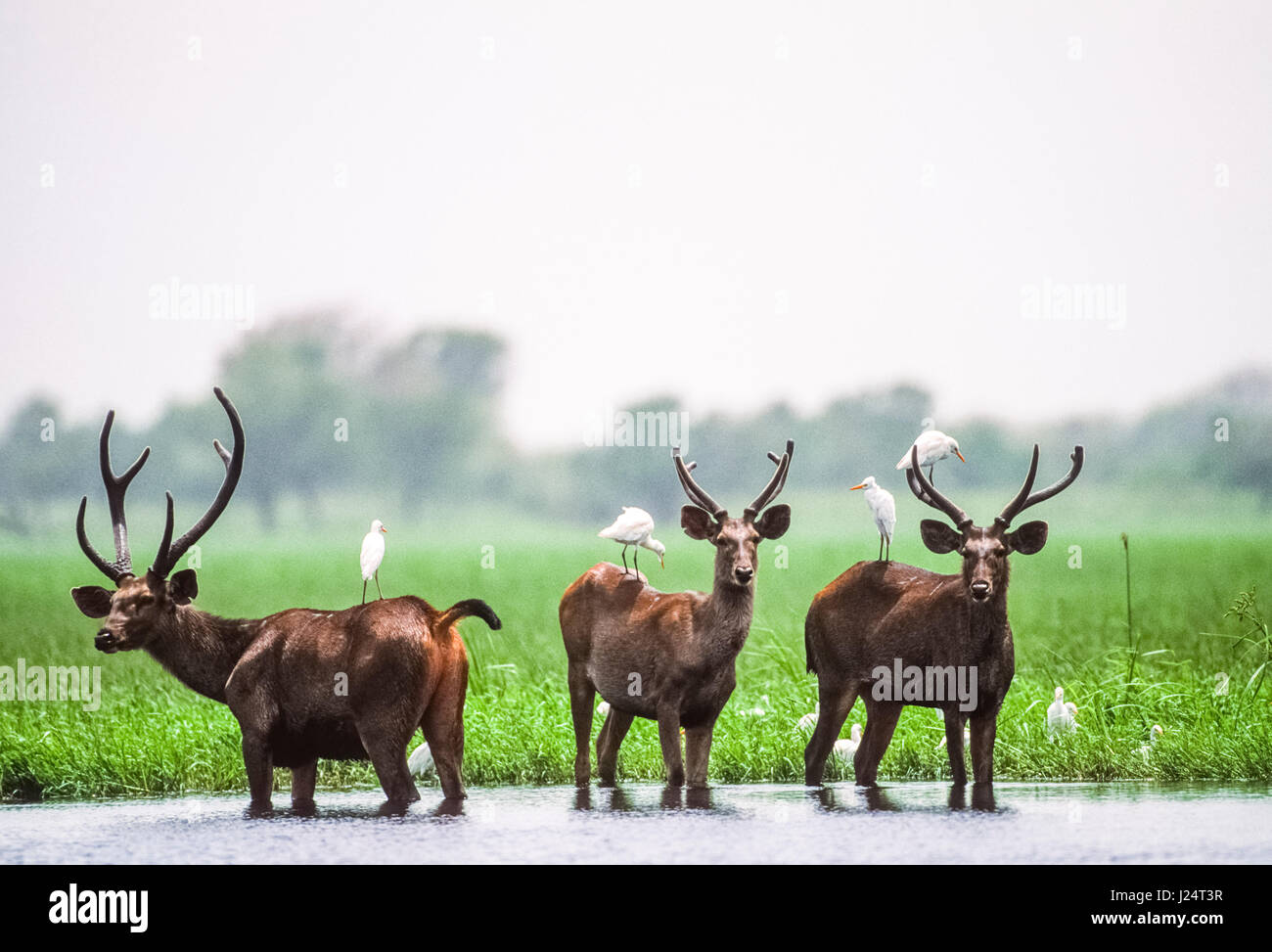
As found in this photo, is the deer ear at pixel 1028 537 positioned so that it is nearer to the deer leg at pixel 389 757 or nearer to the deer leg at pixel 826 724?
the deer leg at pixel 826 724

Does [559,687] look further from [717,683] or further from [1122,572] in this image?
[1122,572]

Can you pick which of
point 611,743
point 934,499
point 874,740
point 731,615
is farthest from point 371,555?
point 934,499

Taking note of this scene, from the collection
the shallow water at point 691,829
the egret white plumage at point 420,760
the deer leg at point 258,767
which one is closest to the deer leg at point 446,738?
the shallow water at point 691,829

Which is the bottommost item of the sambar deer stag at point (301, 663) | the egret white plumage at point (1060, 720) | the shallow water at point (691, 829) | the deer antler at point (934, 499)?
the shallow water at point (691, 829)

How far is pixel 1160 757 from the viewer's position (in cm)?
1120

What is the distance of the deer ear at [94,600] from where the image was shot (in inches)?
389

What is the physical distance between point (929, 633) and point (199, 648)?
13.8ft

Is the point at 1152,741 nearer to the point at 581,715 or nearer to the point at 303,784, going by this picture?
the point at 581,715

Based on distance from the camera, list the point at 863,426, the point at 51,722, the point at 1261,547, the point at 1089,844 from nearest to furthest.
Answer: the point at 1089,844
the point at 51,722
the point at 1261,547
the point at 863,426

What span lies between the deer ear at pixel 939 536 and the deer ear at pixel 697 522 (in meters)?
1.22

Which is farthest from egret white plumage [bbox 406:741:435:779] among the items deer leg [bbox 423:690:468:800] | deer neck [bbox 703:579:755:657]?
deer neck [bbox 703:579:755:657]

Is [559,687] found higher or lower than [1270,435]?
lower

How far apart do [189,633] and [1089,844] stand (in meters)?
5.04

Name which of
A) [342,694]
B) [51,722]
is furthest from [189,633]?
[51,722]
